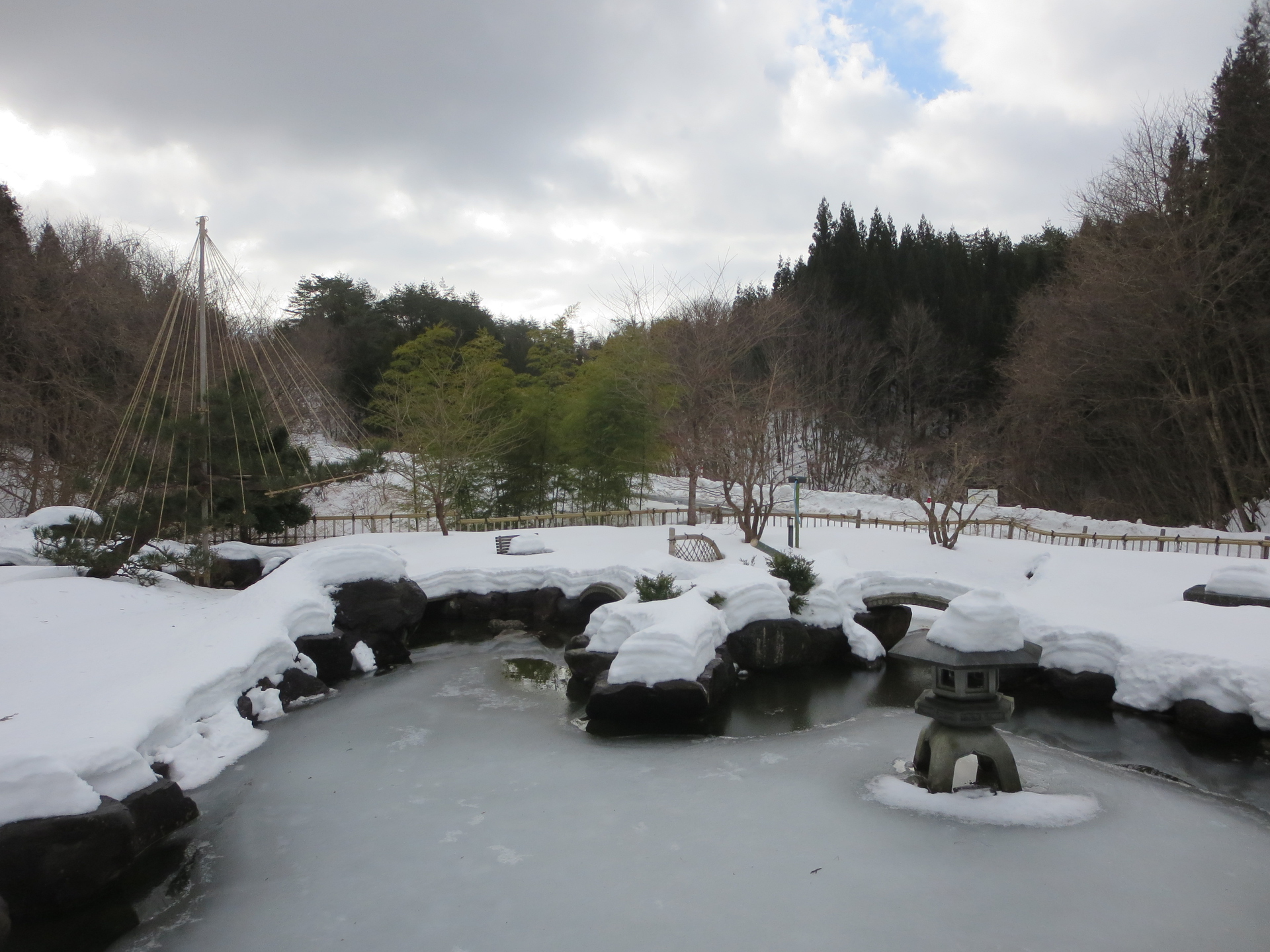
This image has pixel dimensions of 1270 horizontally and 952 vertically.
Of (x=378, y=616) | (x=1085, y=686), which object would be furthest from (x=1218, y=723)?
(x=378, y=616)

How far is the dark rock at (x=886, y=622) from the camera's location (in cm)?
1174

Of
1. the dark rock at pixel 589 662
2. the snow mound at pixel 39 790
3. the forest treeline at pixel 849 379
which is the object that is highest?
the forest treeline at pixel 849 379

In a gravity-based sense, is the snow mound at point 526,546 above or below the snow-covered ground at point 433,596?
above

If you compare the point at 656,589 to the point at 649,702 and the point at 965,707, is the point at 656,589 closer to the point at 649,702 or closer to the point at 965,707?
the point at 649,702

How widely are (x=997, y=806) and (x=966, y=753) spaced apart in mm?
419

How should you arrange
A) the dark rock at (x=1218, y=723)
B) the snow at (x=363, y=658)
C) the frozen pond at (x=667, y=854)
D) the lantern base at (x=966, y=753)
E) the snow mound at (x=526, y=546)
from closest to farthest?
the frozen pond at (x=667, y=854) → the lantern base at (x=966, y=753) → the dark rock at (x=1218, y=723) → the snow at (x=363, y=658) → the snow mound at (x=526, y=546)

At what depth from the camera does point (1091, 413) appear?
59.8ft

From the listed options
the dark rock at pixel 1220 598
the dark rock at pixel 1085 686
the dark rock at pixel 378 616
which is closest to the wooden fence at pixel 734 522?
the dark rock at pixel 1220 598

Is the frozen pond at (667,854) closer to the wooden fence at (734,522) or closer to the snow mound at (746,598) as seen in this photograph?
the snow mound at (746,598)

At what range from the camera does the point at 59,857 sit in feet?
15.6

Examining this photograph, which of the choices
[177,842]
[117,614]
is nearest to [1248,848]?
[177,842]

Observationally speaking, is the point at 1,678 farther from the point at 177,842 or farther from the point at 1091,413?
the point at 1091,413

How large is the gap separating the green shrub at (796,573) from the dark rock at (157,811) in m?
7.67

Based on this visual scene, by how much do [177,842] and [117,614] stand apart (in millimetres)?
4302
